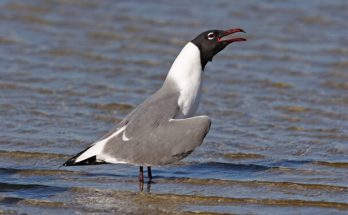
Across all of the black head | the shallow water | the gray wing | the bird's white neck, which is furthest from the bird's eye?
the shallow water

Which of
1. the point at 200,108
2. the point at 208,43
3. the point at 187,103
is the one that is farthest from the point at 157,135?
the point at 200,108

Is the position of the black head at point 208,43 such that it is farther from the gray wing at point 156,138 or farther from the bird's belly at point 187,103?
the gray wing at point 156,138

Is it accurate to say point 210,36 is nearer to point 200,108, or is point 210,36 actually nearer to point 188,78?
point 188,78

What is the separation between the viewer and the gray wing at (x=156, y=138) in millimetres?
8484

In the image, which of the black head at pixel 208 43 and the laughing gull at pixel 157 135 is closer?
the laughing gull at pixel 157 135

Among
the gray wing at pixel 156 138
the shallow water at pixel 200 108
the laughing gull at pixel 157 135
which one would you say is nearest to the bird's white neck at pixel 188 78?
the laughing gull at pixel 157 135

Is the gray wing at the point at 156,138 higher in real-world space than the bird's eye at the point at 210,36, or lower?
lower

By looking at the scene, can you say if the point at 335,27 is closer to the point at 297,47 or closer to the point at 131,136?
the point at 297,47

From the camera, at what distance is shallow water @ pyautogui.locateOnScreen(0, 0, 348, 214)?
8359 millimetres

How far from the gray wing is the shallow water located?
0.30m

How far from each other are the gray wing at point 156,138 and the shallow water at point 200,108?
30 cm

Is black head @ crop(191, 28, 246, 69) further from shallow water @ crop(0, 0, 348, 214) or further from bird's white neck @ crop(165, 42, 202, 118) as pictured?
shallow water @ crop(0, 0, 348, 214)

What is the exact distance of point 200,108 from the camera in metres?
11.4

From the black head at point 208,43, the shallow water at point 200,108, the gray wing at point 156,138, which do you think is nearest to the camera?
the shallow water at point 200,108
